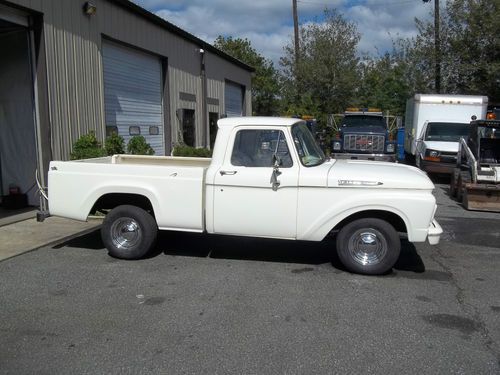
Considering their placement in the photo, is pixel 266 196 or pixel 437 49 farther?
pixel 437 49

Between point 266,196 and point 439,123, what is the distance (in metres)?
13.5

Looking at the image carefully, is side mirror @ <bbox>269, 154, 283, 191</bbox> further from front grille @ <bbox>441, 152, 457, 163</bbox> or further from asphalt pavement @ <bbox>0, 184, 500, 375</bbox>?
front grille @ <bbox>441, 152, 457, 163</bbox>

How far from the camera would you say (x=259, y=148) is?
655 centimetres

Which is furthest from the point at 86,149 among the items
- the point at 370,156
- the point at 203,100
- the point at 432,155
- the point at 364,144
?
the point at 432,155

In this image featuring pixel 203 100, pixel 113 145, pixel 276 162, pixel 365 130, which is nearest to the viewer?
pixel 276 162

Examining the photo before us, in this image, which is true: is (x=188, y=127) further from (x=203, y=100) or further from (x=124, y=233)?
(x=124, y=233)

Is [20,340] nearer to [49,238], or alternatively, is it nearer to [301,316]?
[301,316]

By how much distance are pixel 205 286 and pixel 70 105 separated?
629cm

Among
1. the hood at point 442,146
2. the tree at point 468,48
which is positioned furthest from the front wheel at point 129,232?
the tree at point 468,48

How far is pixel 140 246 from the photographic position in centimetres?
686

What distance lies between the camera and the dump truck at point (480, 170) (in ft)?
37.4

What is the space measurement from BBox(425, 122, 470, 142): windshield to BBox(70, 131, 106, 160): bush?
37.6 ft

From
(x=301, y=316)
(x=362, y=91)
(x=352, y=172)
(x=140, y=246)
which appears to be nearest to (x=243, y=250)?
(x=140, y=246)

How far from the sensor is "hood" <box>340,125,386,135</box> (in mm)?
17641
